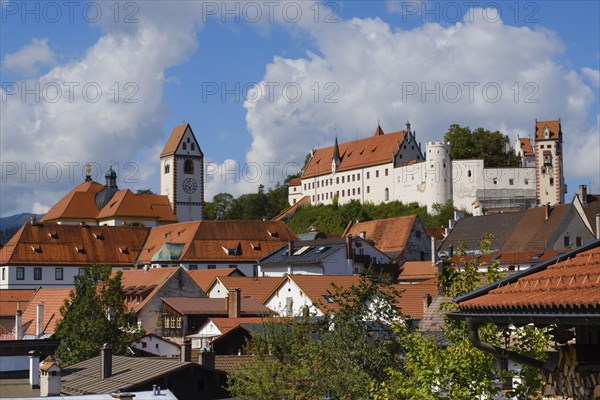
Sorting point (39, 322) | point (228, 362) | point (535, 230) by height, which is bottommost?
point (228, 362)

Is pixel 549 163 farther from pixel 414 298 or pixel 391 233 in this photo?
pixel 414 298

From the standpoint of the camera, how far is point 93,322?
51.4m

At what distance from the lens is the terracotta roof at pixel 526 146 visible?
163 meters

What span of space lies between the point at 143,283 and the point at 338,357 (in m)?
55.6

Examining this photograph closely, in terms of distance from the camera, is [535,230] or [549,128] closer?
[535,230]

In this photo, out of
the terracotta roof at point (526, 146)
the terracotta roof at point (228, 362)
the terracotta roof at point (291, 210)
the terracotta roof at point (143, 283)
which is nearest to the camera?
the terracotta roof at point (228, 362)

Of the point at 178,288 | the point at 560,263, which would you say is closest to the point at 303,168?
the point at 178,288

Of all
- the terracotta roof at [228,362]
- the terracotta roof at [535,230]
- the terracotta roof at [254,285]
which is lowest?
the terracotta roof at [228,362]

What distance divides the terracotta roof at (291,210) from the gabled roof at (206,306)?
3202 inches

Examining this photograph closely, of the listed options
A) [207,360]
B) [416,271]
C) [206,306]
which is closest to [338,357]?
[207,360]

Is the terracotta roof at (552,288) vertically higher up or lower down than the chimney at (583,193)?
lower down

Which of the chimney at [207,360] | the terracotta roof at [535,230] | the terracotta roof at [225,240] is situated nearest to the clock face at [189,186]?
the terracotta roof at [225,240]

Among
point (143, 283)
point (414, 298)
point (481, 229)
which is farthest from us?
point (481, 229)

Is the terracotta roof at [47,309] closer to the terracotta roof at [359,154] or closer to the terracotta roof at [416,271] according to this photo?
the terracotta roof at [416,271]
